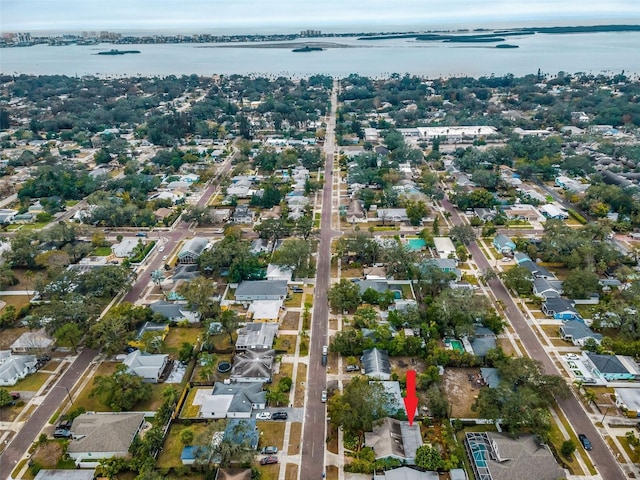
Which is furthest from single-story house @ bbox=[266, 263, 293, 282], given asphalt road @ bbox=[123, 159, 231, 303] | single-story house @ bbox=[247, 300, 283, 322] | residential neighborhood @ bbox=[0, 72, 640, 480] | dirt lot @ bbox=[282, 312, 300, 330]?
asphalt road @ bbox=[123, 159, 231, 303]

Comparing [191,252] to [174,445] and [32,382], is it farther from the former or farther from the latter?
[174,445]

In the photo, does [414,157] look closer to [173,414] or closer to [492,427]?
[492,427]

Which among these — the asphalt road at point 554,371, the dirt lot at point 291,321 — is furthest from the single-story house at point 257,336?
the asphalt road at point 554,371

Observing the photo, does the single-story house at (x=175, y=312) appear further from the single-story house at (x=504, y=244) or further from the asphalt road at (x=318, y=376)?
the single-story house at (x=504, y=244)

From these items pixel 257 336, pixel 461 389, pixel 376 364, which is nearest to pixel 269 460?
pixel 376 364

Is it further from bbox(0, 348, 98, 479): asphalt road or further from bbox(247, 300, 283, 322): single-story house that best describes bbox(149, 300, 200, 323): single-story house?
bbox(0, 348, 98, 479): asphalt road

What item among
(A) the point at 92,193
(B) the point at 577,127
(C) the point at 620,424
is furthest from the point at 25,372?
(B) the point at 577,127
